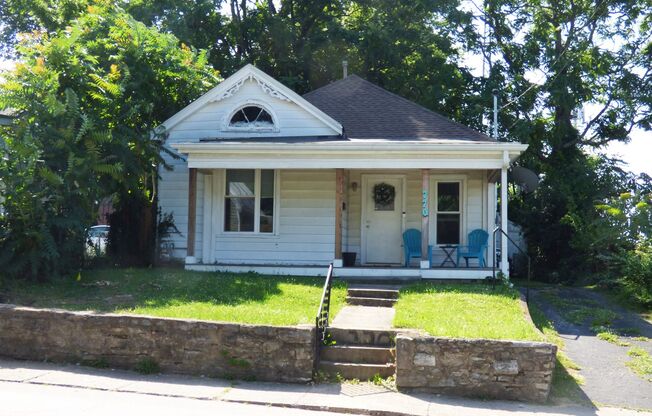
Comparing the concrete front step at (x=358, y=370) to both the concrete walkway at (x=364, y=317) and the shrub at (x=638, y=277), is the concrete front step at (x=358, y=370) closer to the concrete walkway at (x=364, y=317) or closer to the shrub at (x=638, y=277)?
the concrete walkway at (x=364, y=317)

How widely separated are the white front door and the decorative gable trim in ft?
5.65

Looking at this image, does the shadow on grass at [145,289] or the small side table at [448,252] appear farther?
the small side table at [448,252]

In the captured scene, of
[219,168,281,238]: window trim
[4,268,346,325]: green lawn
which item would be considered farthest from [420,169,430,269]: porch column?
[219,168,281,238]: window trim

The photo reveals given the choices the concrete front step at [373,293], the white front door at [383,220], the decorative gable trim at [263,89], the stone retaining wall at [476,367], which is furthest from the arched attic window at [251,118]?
the stone retaining wall at [476,367]

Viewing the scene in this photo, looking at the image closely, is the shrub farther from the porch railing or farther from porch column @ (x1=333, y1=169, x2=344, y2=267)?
the porch railing

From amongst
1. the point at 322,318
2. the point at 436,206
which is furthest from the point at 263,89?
the point at 322,318

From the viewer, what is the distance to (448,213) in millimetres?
14484

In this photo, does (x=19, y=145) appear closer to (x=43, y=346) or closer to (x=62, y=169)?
(x=62, y=169)

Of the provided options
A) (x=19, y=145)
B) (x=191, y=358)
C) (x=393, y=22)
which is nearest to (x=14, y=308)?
(x=191, y=358)

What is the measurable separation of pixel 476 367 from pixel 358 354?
5.09 feet

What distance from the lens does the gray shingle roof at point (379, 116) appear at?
14.4 meters

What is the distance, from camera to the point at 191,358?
775cm

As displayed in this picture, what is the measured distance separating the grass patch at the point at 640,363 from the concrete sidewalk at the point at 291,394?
1498 millimetres

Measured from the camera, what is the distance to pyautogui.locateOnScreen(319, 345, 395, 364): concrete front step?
7.85 m
